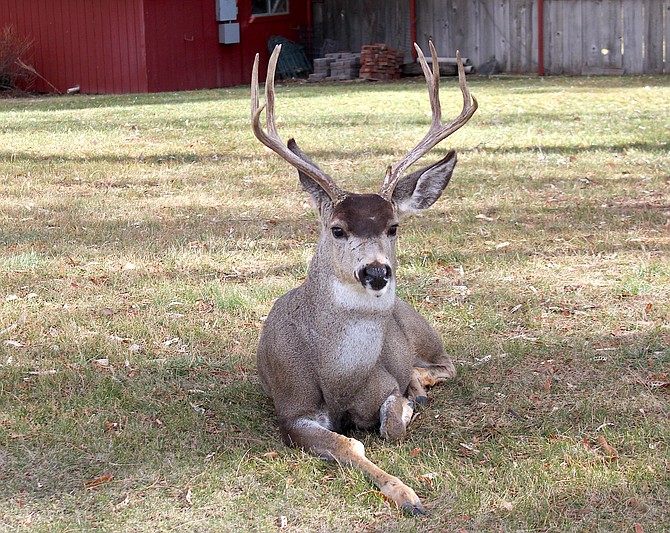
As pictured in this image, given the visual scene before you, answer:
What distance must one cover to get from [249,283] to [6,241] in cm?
240

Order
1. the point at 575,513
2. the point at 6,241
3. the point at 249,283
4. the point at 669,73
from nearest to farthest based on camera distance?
the point at 575,513 → the point at 249,283 → the point at 6,241 → the point at 669,73

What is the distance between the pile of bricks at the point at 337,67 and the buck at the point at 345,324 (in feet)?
60.3

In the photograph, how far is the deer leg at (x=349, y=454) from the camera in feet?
13.9

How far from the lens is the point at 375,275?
4457 mm

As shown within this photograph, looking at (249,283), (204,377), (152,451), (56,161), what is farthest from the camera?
(56,161)

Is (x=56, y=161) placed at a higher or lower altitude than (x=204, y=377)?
higher

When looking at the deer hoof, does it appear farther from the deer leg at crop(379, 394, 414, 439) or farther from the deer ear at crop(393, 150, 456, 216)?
the deer ear at crop(393, 150, 456, 216)

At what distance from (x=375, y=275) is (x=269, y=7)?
2090cm

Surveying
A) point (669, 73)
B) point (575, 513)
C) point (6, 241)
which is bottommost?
point (575, 513)

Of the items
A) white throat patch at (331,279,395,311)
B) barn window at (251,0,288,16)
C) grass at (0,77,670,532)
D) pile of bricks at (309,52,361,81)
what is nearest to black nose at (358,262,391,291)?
white throat patch at (331,279,395,311)

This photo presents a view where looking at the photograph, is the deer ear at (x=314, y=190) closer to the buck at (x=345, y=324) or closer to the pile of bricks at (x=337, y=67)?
the buck at (x=345, y=324)

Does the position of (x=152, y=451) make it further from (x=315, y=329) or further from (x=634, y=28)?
(x=634, y=28)

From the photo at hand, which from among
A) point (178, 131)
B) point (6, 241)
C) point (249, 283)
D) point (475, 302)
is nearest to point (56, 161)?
point (178, 131)

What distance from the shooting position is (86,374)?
5.91 metres
